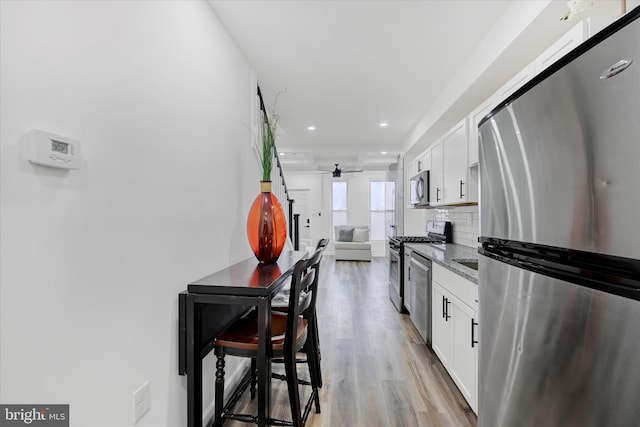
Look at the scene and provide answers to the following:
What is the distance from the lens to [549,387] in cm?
74

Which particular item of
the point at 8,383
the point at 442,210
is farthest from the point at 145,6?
the point at 442,210

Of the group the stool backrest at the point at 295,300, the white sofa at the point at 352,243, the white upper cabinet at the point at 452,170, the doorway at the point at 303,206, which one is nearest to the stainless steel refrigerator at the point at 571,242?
the stool backrest at the point at 295,300

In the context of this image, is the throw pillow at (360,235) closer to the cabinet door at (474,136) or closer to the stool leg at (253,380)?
the cabinet door at (474,136)

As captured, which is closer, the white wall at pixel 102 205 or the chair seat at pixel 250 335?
the white wall at pixel 102 205

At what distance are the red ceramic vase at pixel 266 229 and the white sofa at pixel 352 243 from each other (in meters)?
5.97

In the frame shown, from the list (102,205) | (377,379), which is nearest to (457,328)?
(377,379)

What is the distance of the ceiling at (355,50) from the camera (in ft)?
6.49

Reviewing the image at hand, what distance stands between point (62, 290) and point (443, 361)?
2425 millimetres

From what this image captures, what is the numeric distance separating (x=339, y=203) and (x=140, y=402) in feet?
26.6

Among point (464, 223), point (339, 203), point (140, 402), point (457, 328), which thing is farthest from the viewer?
point (339, 203)

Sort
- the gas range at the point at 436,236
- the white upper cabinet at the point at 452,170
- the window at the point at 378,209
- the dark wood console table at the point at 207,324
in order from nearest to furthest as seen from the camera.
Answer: the dark wood console table at the point at 207,324
the white upper cabinet at the point at 452,170
the gas range at the point at 436,236
the window at the point at 378,209

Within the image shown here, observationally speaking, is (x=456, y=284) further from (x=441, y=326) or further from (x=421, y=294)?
(x=421, y=294)

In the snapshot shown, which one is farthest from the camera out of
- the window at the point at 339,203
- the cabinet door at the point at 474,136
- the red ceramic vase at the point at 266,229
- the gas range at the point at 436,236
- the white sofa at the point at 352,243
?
the window at the point at 339,203

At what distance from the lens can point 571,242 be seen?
67cm
